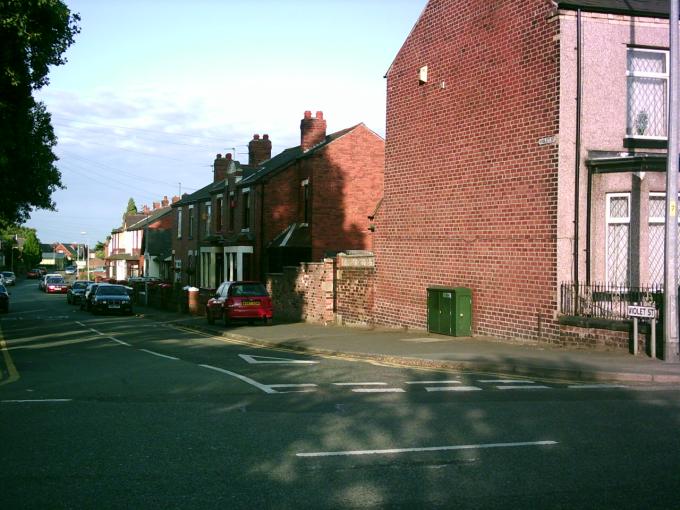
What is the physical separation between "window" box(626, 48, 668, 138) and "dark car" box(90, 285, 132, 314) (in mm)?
27854

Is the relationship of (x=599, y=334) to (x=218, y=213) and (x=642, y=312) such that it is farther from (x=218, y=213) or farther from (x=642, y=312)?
(x=218, y=213)

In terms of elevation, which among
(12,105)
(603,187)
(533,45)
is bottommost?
(603,187)

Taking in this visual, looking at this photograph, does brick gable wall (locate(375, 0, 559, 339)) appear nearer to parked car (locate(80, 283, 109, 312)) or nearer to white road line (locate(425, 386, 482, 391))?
white road line (locate(425, 386, 482, 391))

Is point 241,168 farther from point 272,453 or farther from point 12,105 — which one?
point 272,453

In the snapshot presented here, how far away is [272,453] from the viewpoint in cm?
716

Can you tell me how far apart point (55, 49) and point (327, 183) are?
18331 millimetres

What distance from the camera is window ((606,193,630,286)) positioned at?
54.0ft

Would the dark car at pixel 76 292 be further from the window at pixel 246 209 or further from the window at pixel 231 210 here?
the window at pixel 246 209

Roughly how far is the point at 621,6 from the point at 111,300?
28.7m

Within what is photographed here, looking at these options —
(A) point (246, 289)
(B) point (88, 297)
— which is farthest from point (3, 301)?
(A) point (246, 289)

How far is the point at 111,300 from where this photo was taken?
37.2 metres

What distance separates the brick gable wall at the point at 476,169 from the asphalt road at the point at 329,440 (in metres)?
5.20

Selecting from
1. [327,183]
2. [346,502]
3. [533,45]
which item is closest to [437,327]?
[533,45]

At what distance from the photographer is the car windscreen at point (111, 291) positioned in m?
37.9
